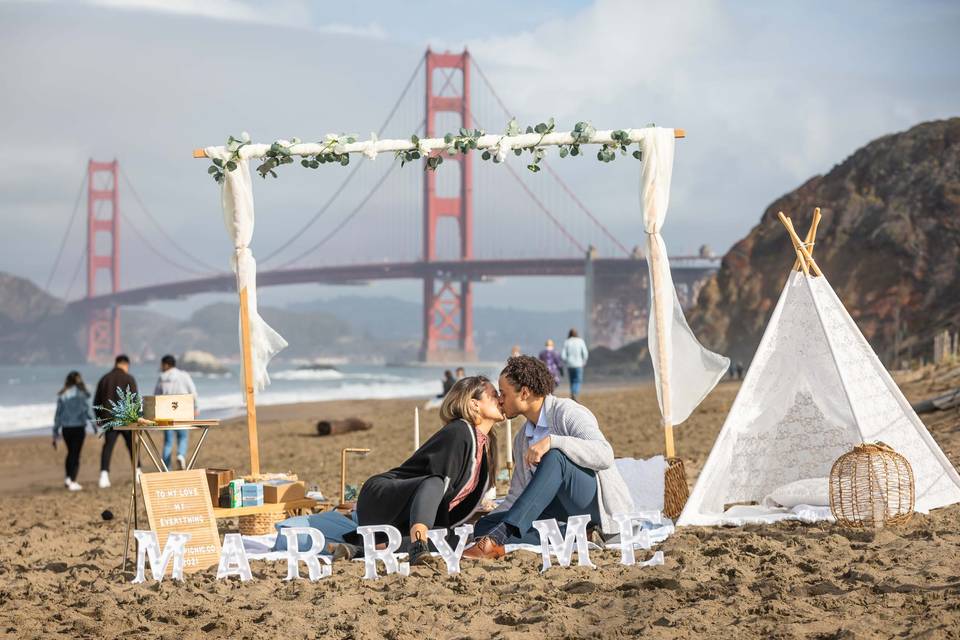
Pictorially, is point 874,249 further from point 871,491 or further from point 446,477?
point 446,477

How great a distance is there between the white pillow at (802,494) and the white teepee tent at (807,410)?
0.42ft

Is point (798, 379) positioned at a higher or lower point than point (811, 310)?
lower

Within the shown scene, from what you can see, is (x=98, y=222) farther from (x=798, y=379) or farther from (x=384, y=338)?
(x=798, y=379)

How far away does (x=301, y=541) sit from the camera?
4930 millimetres

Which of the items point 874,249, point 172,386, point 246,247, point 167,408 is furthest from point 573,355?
point 874,249

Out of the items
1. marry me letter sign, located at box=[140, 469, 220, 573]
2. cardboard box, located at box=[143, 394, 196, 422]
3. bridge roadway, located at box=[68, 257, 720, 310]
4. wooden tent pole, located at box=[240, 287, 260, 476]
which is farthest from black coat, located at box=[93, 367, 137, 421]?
bridge roadway, located at box=[68, 257, 720, 310]

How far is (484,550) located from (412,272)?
36965mm

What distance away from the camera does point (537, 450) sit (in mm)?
4379

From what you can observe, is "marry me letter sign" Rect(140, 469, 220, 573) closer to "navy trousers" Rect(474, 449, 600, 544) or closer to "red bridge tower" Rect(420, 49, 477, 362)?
"navy trousers" Rect(474, 449, 600, 544)

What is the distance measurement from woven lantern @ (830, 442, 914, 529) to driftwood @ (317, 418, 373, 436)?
9.43 metres

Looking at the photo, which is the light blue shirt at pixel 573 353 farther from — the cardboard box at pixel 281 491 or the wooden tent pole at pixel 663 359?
the cardboard box at pixel 281 491

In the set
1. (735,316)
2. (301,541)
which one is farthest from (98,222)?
(301,541)

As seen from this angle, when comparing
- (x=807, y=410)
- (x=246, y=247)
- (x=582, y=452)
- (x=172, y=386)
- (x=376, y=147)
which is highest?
(x=376, y=147)

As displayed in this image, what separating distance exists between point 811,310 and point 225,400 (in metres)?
26.1
